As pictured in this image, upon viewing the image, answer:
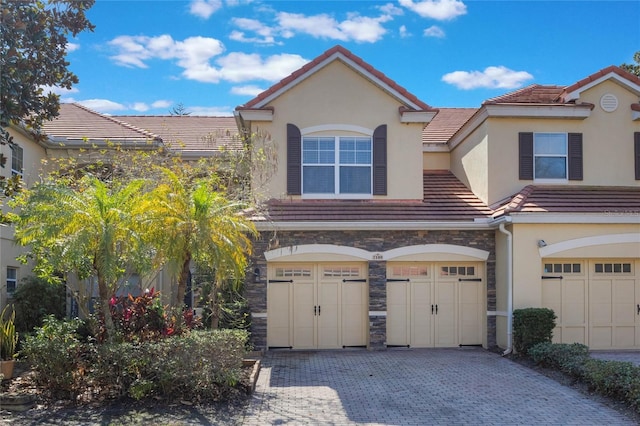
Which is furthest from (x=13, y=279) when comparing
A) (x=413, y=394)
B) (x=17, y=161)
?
(x=413, y=394)

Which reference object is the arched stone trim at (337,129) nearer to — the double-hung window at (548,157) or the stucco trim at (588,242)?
the double-hung window at (548,157)

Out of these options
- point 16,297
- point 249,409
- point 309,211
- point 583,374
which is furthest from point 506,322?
point 16,297

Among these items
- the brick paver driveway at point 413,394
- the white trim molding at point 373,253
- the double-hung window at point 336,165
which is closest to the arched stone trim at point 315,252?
the white trim molding at point 373,253

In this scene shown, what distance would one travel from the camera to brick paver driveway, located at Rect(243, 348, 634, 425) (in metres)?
9.30

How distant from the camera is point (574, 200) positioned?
1545cm

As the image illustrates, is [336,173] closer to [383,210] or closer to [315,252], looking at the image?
[383,210]

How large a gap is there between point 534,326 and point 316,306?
5.32m

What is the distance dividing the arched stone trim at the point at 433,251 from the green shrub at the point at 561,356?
9.49ft

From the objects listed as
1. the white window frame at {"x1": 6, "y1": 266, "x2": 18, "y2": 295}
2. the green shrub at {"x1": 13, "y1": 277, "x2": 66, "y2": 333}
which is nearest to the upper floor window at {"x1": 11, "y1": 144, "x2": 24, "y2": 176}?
the white window frame at {"x1": 6, "y1": 266, "x2": 18, "y2": 295}

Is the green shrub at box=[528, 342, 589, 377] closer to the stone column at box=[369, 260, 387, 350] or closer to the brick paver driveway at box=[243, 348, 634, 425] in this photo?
the brick paver driveway at box=[243, 348, 634, 425]

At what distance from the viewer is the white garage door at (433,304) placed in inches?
619

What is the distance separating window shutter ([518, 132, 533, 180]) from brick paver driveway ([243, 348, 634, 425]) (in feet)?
16.4

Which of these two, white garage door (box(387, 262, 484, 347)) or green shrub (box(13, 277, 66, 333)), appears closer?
green shrub (box(13, 277, 66, 333))

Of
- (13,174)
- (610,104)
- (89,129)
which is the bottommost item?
(13,174)
